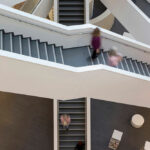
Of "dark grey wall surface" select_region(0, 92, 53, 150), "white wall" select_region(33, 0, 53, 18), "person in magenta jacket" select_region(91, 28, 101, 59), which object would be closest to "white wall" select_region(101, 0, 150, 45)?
"white wall" select_region(33, 0, 53, 18)

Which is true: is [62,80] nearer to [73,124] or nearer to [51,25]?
[51,25]

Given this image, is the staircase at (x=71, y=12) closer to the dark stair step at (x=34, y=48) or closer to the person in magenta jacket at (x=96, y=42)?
the person in magenta jacket at (x=96, y=42)

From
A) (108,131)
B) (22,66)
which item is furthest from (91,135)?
(22,66)

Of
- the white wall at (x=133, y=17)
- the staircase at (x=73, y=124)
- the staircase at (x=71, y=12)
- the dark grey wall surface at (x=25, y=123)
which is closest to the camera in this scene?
the staircase at (x=73, y=124)

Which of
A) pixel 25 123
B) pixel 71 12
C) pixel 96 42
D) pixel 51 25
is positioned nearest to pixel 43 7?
pixel 71 12

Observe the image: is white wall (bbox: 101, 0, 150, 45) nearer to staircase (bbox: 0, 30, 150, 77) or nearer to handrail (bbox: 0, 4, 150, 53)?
handrail (bbox: 0, 4, 150, 53)

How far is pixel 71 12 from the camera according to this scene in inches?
463

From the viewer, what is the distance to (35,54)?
8516mm

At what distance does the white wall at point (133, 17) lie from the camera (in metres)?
11.6

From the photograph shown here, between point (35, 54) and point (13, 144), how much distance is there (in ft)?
13.7

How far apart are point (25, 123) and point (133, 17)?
584 centimetres

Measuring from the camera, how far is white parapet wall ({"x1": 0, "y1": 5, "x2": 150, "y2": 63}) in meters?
8.16

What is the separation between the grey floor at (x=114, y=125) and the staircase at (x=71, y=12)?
3201mm

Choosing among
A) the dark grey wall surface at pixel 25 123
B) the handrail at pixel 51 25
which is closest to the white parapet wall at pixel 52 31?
the handrail at pixel 51 25
